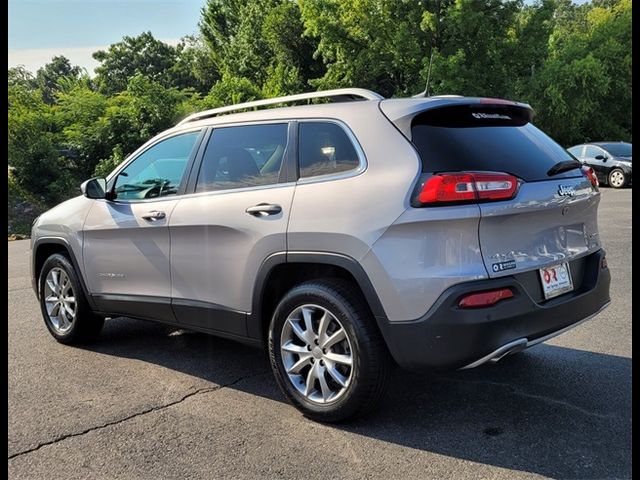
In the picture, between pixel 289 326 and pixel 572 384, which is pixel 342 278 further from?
pixel 572 384

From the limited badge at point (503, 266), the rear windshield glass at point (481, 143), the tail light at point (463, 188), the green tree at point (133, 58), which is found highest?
the green tree at point (133, 58)

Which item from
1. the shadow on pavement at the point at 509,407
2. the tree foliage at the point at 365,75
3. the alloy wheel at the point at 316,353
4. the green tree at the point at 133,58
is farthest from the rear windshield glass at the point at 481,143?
the green tree at the point at 133,58

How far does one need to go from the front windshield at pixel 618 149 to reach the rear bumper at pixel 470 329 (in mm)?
17290

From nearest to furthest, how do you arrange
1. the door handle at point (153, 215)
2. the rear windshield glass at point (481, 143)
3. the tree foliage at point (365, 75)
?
the rear windshield glass at point (481, 143), the door handle at point (153, 215), the tree foliage at point (365, 75)

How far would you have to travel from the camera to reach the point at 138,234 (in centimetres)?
448

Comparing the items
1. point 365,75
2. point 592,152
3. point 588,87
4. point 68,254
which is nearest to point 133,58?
point 365,75

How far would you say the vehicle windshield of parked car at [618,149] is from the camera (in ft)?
60.6

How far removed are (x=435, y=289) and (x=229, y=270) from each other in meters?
1.42

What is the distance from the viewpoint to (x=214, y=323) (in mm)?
4043

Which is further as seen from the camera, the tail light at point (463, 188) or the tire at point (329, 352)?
the tire at point (329, 352)

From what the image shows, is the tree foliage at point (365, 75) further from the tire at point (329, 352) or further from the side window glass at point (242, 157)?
the tire at point (329, 352)

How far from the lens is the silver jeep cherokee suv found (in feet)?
10.1

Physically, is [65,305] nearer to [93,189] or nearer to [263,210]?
[93,189]
